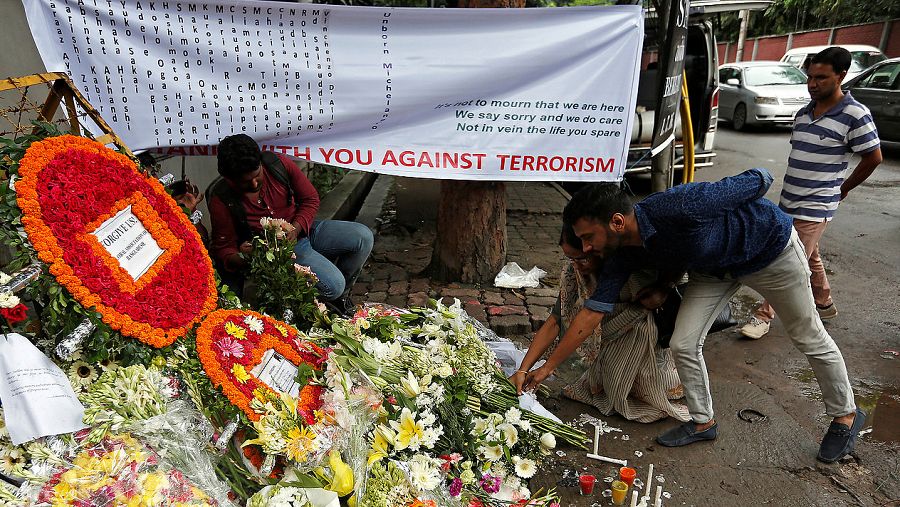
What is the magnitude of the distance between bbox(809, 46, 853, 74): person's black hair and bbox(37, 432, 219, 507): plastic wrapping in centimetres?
386

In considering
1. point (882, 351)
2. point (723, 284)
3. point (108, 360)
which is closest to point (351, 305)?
point (108, 360)

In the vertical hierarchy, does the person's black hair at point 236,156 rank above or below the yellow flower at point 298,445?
above

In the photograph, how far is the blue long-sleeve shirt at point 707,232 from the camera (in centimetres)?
236

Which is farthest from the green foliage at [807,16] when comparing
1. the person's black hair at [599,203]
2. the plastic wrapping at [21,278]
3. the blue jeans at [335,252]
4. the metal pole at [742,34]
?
the plastic wrapping at [21,278]

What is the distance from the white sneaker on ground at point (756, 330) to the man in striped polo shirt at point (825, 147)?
0.44 m

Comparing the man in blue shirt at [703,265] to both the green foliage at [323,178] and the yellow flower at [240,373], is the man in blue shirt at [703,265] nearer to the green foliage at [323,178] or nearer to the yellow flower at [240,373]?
the yellow flower at [240,373]

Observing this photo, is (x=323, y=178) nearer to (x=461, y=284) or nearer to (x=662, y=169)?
(x=461, y=284)

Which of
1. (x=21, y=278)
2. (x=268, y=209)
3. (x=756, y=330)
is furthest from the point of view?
(x=756, y=330)

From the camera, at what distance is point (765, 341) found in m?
3.97

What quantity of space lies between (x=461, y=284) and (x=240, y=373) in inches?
98.9

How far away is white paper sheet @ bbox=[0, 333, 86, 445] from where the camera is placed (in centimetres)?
170

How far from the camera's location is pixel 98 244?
207 centimetres

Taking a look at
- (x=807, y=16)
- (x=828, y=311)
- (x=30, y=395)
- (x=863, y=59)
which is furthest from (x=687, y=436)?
(x=807, y=16)

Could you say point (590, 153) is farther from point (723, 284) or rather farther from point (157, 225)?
point (157, 225)
